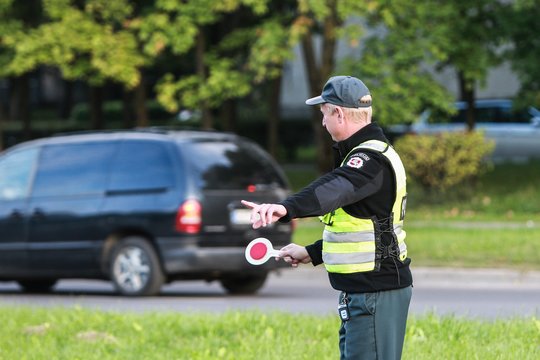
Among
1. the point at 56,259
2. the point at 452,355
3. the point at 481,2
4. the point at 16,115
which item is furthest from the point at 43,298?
the point at 16,115

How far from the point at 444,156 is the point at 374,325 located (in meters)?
18.3

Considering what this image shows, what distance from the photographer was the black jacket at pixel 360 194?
4.74m

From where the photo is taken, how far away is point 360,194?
487cm

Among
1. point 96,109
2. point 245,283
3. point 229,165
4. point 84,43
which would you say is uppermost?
point 84,43

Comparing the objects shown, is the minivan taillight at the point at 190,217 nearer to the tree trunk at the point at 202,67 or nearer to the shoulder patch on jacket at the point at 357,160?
the shoulder patch on jacket at the point at 357,160

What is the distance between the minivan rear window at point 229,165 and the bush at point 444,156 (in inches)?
364

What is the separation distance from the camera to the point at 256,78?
23.9 meters

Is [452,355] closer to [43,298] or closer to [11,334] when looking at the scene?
[11,334]

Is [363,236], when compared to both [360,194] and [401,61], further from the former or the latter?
[401,61]

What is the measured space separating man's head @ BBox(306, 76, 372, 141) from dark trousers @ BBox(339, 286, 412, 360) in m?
0.67

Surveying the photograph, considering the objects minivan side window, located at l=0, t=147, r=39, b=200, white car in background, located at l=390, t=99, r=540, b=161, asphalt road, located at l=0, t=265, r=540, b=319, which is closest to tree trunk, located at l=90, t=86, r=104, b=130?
white car in background, located at l=390, t=99, r=540, b=161

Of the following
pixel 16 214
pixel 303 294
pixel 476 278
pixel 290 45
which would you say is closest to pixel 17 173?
pixel 16 214

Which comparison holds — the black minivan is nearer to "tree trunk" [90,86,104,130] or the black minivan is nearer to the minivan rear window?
the minivan rear window

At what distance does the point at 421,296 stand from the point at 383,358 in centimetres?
890
